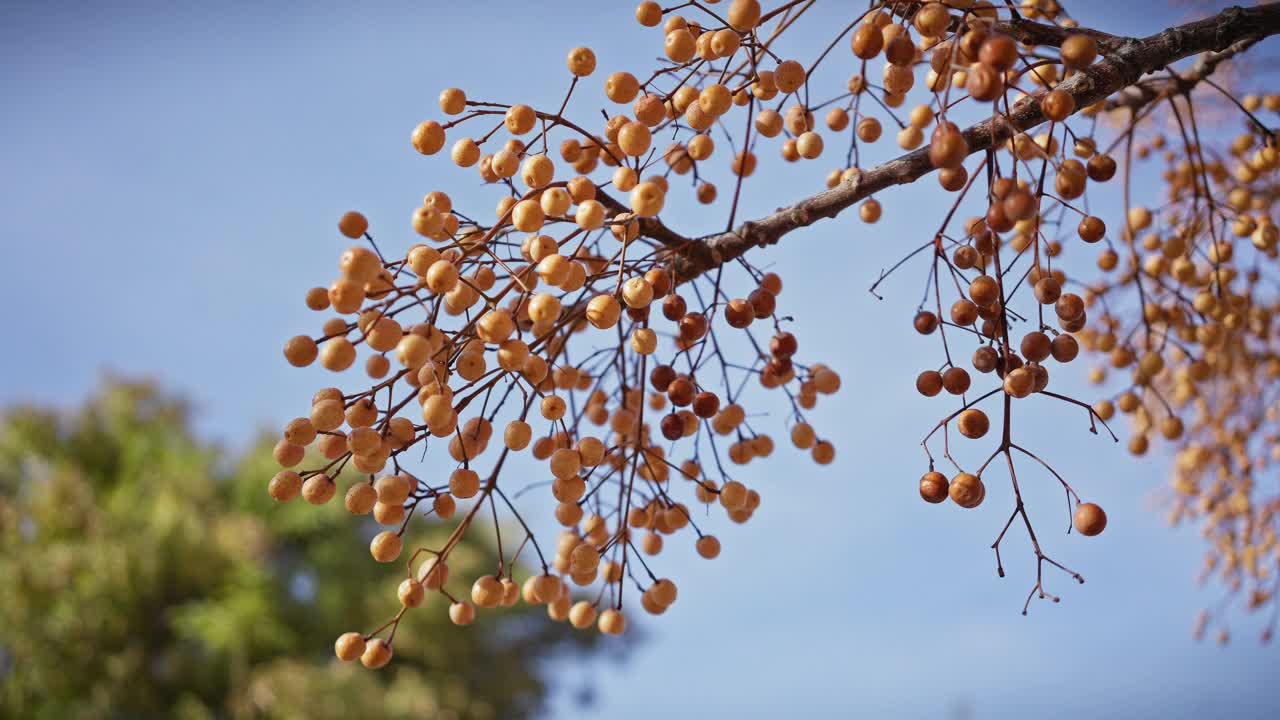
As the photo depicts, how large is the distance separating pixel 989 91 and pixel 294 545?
2926 millimetres

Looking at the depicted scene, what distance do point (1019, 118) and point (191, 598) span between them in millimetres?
2692

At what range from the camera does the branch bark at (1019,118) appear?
399 millimetres

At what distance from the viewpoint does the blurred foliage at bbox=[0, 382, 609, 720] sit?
2170 millimetres

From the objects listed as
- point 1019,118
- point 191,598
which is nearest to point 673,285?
point 1019,118

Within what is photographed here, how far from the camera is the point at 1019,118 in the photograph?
0.40 m

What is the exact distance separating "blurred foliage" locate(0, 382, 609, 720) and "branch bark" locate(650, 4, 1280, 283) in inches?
68.8

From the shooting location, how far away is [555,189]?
391 millimetres

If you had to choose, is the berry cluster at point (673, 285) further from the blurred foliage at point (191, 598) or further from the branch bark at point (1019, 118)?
the blurred foliage at point (191, 598)

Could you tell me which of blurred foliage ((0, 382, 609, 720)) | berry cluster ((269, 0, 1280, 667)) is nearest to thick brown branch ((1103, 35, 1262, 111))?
berry cluster ((269, 0, 1280, 667))

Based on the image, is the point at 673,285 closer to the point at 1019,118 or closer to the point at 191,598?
the point at 1019,118

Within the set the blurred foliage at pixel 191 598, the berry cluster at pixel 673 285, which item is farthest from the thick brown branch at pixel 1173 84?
the blurred foliage at pixel 191 598

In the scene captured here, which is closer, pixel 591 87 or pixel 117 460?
pixel 591 87

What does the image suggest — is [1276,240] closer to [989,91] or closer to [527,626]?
[989,91]

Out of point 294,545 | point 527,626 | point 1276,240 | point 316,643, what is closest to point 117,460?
point 294,545
